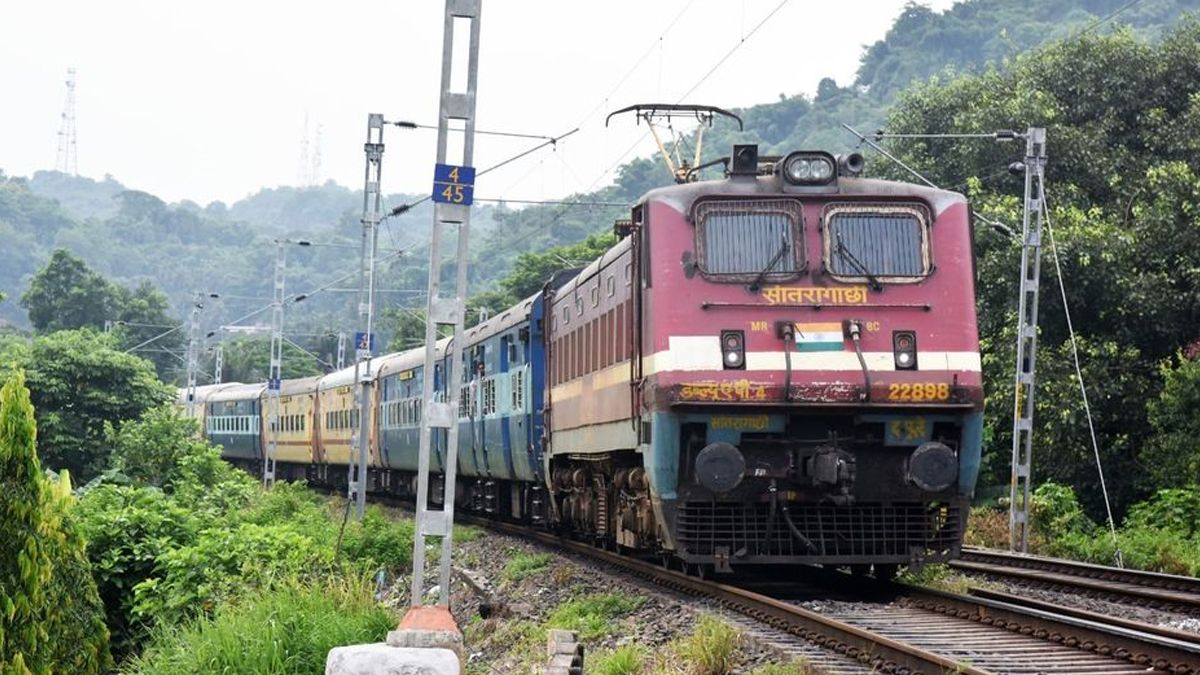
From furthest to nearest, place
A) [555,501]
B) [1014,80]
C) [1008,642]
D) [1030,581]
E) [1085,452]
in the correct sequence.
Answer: [1014,80] → [1085,452] → [555,501] → [1030,581] → [1008,642]

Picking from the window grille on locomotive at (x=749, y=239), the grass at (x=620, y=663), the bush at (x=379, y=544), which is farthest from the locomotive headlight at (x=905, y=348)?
the bush at (x=379, y=544)

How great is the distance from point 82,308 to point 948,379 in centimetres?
6953

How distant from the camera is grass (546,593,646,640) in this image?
39.3ft

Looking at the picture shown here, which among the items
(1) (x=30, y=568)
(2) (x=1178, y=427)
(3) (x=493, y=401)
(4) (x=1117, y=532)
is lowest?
(1) (x=30, y=568)

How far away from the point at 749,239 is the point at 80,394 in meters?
23.4

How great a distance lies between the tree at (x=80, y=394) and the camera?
31281 mm

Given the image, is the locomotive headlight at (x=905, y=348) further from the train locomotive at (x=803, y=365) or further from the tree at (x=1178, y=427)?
the tree at (x=1178, y=427)

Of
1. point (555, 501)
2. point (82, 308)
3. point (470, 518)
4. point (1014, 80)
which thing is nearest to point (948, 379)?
point (555, 501)

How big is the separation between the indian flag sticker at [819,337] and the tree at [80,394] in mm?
22398

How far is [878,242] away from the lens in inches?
482

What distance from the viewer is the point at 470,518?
91.9 ft

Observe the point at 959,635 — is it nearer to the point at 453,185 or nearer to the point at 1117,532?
the point at 453,185

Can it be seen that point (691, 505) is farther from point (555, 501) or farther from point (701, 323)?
point (555, 501)

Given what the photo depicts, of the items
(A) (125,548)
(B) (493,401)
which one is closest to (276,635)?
(A) (125,548)
